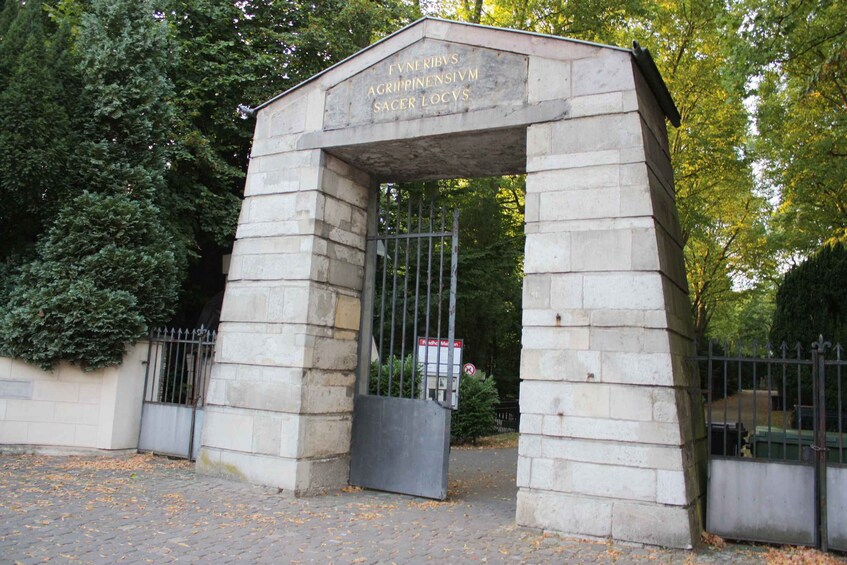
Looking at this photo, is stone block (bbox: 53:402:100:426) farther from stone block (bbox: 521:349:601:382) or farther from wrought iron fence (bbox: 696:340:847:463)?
wrought iron fence (bbox: 696:340:847:463)

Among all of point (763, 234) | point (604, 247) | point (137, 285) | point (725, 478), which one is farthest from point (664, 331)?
point (763, 234)

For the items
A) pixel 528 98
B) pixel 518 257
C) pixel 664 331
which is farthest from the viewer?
pixel 518 257

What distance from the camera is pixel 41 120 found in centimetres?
950

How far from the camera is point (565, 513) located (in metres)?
6.18

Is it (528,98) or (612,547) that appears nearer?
(612,547)

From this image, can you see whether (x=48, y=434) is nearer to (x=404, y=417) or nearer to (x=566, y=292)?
(x=404, y=417)

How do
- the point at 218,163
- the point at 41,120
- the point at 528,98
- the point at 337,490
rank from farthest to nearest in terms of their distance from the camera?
the point at 218,163 < the point at 41,120 < the point at 337,490 < the point at 528,98

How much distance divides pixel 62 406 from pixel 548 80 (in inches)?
322

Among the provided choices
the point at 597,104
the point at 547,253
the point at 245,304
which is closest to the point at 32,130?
the point at 245,304

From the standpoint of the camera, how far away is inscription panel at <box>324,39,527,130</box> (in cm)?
714

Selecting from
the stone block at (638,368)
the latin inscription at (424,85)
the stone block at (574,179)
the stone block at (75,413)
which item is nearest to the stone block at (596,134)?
the stone block at (574,179)

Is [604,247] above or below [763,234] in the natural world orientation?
below

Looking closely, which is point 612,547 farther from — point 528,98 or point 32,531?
point 32,531

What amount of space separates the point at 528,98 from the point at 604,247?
1843mm
